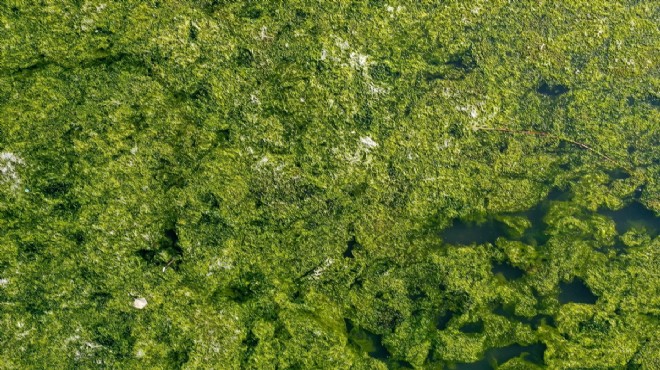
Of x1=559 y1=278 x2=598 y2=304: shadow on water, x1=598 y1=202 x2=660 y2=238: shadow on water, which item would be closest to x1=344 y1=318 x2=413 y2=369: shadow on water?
x1=559 y1=278 x2=598 y2=304: shadow on water

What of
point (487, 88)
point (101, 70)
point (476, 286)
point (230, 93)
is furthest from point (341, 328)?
point (101, 70)

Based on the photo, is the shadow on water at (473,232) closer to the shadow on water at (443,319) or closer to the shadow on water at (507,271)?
the shadow on water at (507,271)

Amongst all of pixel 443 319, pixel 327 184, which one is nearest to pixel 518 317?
pixel 443 319

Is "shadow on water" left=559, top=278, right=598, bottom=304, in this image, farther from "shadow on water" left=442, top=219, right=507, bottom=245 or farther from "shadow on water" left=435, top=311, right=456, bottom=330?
"shadow on water" left=435, top=311, right=456, bottom=330

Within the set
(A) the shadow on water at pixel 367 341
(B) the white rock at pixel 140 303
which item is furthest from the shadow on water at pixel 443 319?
(B) the white rock at pixel 140 303

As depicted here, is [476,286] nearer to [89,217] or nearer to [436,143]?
[436,143]
